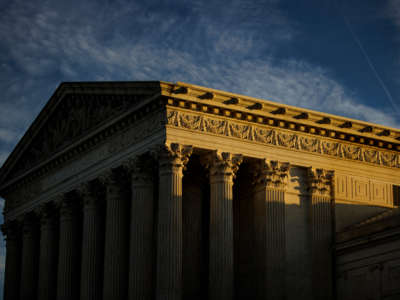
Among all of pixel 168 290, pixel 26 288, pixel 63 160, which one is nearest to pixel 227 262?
pixel 168 290

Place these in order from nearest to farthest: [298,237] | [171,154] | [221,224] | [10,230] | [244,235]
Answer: [171,154], [221,224], [298,237], [244,235], [10,230]

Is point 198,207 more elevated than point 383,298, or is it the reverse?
point 198,207

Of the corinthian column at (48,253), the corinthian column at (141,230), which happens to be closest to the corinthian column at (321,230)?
the corinthian column at (141,230)

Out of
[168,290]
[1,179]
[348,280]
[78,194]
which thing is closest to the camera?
[168,290]

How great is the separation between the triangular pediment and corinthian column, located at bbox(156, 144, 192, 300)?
3776 millimetres

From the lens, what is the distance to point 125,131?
44.7 m

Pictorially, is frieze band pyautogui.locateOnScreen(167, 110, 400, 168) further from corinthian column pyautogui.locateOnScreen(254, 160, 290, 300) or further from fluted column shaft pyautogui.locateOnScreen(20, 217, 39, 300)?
fluted column shaft pyautogui.locateOnScreen(20, 217, 39, 300)

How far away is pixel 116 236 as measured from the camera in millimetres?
44281

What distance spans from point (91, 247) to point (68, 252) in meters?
3.80

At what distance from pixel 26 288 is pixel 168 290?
827 inches

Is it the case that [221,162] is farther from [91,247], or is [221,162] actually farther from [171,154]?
[91,247]

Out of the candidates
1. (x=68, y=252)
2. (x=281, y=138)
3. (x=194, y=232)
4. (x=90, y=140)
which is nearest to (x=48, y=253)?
(x=68, y=252)

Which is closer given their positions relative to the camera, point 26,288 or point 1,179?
point 26,288

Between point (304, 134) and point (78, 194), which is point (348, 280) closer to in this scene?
point (304, 134)
